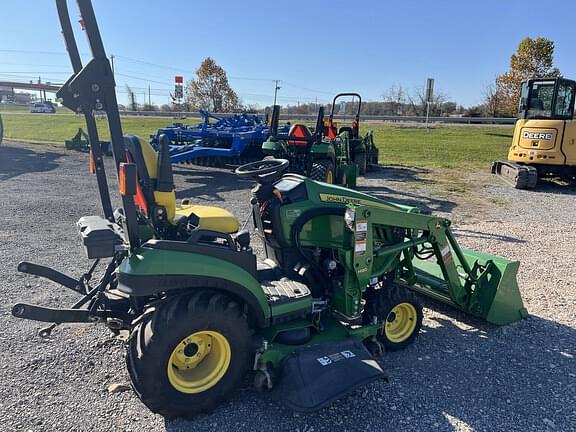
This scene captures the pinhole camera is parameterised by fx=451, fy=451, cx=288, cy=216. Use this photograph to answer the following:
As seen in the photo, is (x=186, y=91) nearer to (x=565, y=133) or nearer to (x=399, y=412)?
(x=565, y=133)

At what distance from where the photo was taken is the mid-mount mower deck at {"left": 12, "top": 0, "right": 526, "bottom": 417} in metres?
2.64

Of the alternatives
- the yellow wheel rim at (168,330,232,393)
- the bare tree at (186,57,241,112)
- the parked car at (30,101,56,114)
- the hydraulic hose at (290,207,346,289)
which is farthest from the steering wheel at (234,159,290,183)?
the parked car at (30,101,56,114)

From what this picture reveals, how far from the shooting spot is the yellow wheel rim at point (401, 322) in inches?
149

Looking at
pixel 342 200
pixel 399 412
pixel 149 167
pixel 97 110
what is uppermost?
pixel 97 110

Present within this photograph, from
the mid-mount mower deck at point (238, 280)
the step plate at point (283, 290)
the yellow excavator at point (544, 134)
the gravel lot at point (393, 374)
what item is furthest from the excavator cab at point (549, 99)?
the step plate at point (283, 290)

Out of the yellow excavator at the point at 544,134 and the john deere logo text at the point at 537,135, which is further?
the john deere logo text at the point at 537,135

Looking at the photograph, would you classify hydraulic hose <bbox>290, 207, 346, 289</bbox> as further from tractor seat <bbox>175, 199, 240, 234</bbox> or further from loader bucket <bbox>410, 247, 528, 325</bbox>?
loader bucket <bbox>410, 247, 528, 325</bbox>

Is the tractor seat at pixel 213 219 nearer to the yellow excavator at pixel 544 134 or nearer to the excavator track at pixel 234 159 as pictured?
the excavator track at pixel 234 159

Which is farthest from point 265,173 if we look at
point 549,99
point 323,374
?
point 549,99

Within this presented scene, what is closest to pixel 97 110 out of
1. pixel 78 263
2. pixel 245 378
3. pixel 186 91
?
pixel 245 378

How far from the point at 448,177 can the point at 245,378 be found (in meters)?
11.6

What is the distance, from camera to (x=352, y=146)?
42.9ft

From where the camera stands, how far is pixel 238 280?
287 cm

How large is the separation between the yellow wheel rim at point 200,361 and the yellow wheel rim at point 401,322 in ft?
5.05
